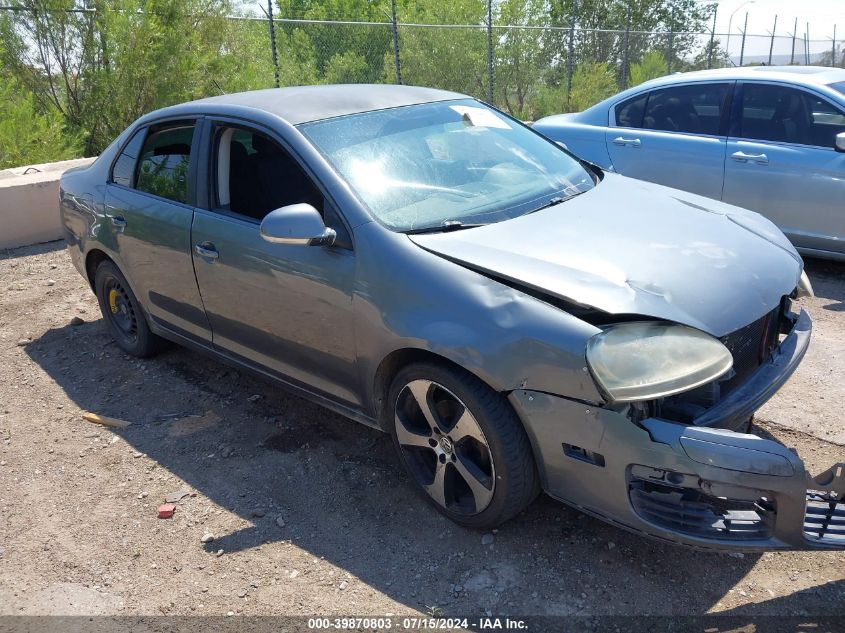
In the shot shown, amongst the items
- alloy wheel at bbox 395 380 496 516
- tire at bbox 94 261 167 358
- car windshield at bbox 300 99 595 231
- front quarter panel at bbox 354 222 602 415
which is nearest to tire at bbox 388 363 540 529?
alloy wheel at bbox 395 380 496 516

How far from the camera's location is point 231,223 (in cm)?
394

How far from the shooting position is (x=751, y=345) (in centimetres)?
321

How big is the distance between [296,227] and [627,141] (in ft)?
14.8

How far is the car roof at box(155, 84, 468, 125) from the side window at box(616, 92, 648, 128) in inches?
121

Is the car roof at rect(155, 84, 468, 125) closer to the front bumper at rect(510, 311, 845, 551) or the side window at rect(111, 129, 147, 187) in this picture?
the side window at rect(111, 129, 147, 187)

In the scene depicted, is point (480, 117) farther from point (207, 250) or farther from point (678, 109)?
point (678, 109)

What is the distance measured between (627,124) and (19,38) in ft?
25.2

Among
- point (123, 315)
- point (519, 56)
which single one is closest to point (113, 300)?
point (123, 315)

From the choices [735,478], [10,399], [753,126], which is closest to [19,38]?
[10,399]

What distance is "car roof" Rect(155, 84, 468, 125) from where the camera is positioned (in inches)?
153

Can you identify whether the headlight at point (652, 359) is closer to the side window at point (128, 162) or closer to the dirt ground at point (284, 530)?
the dirt ground at point (284, 530)

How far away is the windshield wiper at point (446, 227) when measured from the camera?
336cm

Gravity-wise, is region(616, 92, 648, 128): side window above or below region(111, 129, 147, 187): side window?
below

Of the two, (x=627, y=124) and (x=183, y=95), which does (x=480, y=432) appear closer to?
(x=627, y=124)
